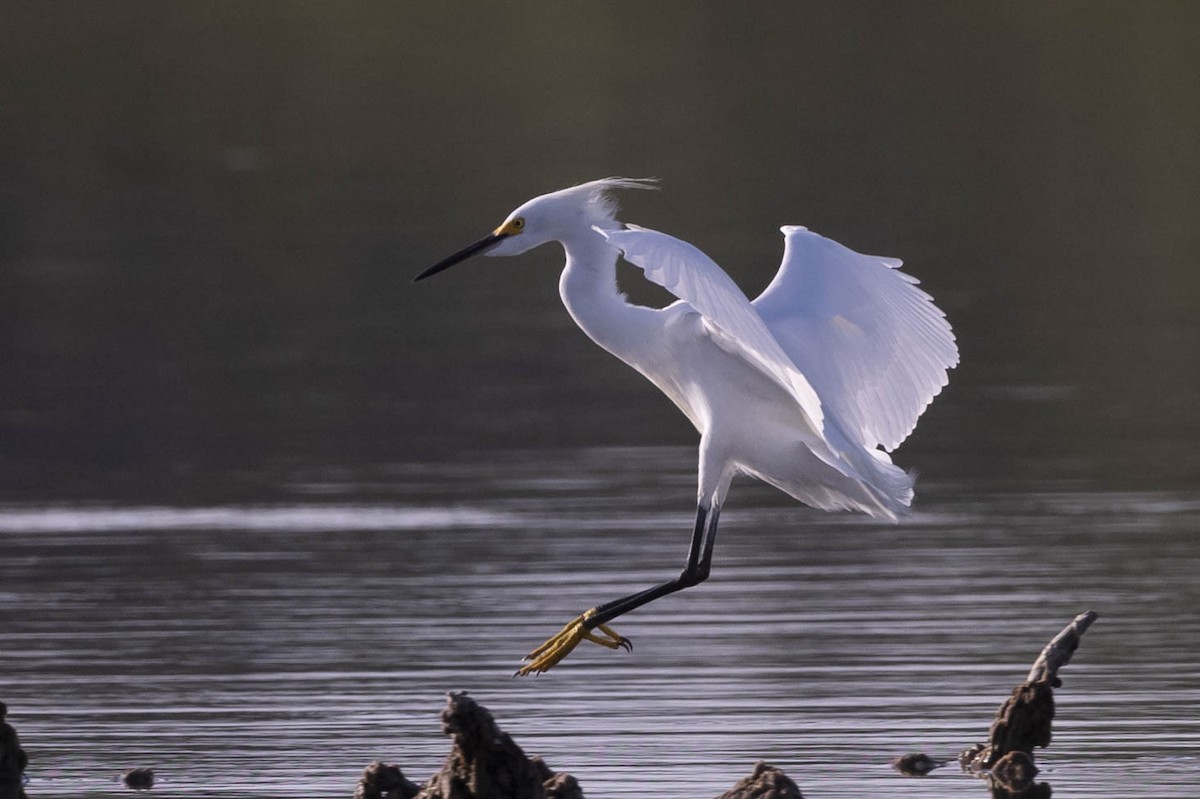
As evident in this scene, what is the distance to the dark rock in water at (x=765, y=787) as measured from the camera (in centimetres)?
660

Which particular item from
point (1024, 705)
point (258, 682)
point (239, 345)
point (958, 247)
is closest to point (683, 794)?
point (1024, 705)

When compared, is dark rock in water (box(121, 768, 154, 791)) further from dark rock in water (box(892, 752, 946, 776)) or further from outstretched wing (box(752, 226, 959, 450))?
outstretched wing (box(752, 226, 959, 450))

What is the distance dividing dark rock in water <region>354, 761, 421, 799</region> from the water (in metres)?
0.89

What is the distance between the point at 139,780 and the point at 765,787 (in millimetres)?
2185

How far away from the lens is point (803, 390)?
7434mm

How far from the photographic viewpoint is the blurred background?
48.0ft

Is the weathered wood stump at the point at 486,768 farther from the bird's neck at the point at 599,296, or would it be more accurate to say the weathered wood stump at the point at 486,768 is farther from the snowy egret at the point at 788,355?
the bird's neck at the point at 599,296

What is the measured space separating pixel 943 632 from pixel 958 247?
464 inches

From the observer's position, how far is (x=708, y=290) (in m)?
7.22

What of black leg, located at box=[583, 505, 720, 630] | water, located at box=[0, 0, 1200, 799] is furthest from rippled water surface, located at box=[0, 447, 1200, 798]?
black leg, located at box=[583, 505, 720, 630]

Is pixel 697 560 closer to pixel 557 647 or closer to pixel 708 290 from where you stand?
pixel 557 647

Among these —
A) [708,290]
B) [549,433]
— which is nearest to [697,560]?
[708,290]

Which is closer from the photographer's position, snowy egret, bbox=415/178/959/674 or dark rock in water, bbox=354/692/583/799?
dark rock in water, bbox=354/692/583/799

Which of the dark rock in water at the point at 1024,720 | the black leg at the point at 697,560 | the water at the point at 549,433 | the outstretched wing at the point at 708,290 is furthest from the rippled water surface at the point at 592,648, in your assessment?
the outstretched wing at the point at 708,290
